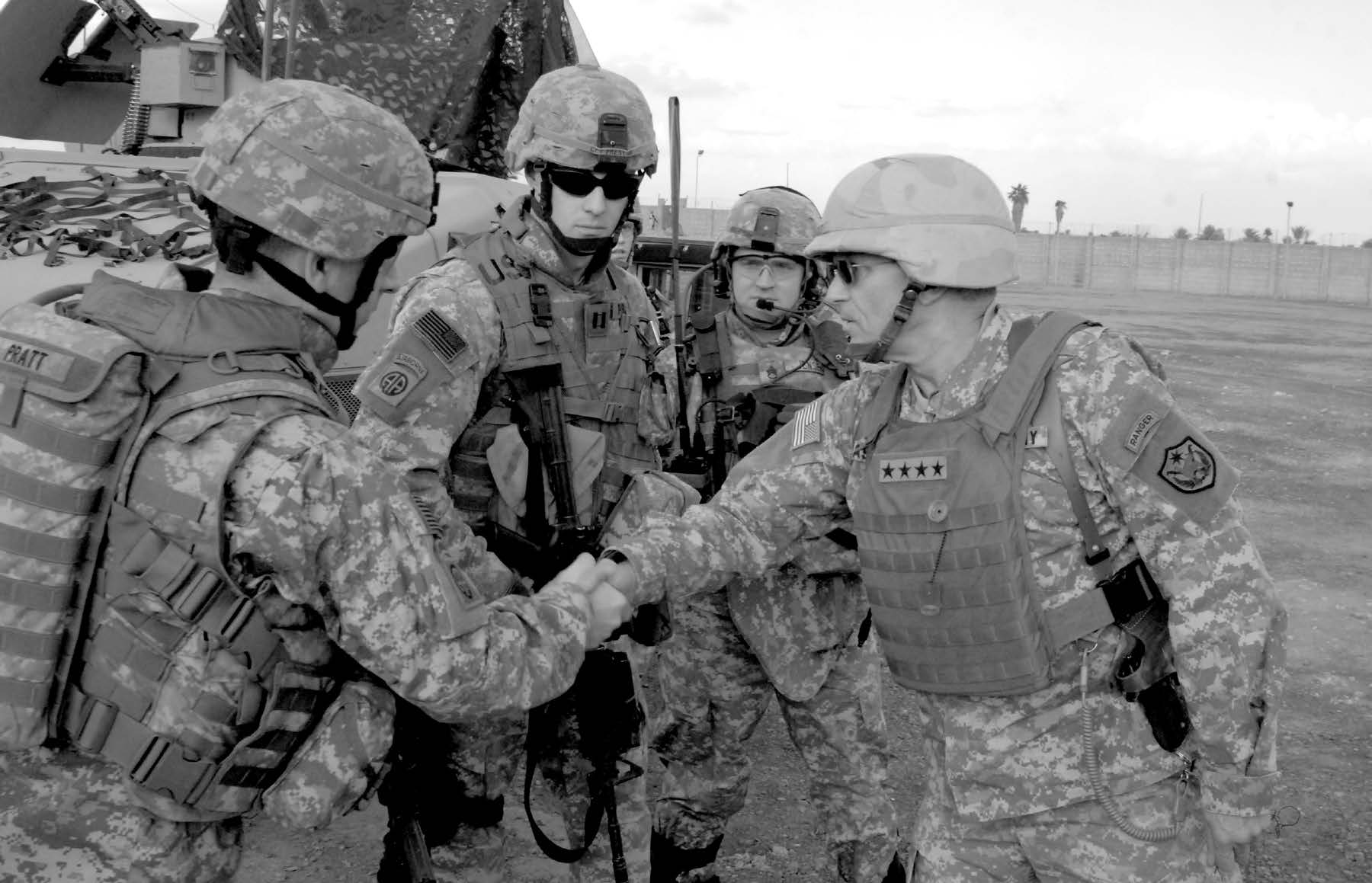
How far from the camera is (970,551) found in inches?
102

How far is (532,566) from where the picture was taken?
11.5 feet

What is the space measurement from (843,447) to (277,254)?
1.35m

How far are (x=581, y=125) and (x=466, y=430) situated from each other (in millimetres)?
968

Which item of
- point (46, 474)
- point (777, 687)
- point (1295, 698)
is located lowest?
point (1295, 698)

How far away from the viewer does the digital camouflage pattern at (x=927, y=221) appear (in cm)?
272

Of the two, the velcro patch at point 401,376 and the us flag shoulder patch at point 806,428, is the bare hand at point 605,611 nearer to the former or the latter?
the us flag shoulder patch at point 806,428

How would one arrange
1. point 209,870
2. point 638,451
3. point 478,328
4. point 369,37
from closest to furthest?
point 209,870, point 478,328, point 638,451, point 369,37

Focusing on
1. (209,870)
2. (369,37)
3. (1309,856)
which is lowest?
(1309,856)

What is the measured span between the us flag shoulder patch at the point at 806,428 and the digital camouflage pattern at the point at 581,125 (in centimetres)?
105

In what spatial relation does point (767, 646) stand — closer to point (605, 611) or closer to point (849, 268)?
point (605, 611)

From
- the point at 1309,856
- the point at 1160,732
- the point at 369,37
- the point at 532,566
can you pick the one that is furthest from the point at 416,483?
the point at 369,37

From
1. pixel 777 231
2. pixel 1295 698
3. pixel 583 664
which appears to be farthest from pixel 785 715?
pixel 1295 698

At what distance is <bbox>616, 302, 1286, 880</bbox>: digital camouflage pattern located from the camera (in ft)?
7.97

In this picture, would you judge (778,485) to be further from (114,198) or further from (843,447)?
(114,198)
